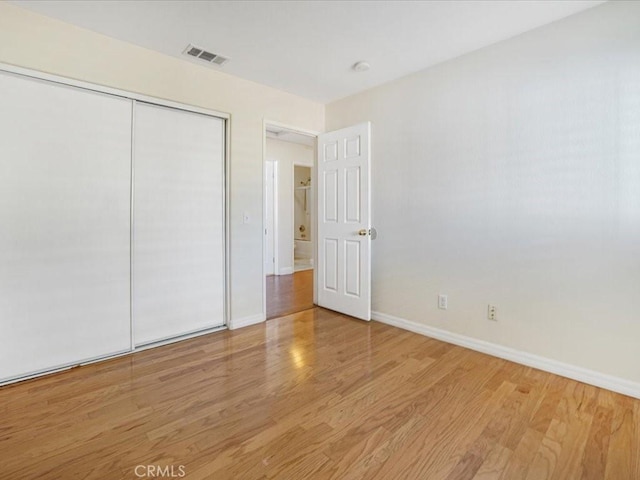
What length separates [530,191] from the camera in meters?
2.34

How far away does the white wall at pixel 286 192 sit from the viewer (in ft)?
19.6

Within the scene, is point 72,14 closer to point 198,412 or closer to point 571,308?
point 198,412

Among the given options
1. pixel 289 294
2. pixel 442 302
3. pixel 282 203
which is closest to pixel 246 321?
pixel 289 294

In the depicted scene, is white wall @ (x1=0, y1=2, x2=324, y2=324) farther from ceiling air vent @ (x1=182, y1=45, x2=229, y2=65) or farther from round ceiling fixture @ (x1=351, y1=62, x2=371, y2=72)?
round ceiling fixture @ (x1=351, y1=62, x2=371, y2=72)

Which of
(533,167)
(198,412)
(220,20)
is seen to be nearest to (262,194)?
(220,20)

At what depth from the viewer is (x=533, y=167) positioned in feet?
7.61

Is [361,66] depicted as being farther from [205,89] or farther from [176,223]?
[176,223]

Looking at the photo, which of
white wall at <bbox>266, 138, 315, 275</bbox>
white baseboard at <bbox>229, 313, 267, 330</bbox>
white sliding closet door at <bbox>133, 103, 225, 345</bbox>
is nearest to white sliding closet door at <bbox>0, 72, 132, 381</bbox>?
white sliding closet door at <bbox>133, 103, 225, 345</bbox>

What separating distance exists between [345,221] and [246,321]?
4.91 ft

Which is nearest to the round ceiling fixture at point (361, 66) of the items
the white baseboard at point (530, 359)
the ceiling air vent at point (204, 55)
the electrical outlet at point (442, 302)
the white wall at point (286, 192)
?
the ceiling air vent at point (204, 55)

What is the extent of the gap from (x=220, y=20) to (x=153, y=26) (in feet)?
1.66

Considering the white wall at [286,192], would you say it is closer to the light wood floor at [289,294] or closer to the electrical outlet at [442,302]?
the light wood floor at [289,294]

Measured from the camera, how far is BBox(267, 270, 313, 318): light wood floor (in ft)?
12.6

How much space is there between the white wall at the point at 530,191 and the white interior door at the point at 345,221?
29 cm
